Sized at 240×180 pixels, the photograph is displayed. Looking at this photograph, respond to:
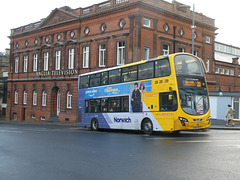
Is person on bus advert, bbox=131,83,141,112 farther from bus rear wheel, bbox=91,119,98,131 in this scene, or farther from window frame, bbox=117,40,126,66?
window frame, bbox=117,40,126,66

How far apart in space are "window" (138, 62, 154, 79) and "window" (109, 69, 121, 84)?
211cm

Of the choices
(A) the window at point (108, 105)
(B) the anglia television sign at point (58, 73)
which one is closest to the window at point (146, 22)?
(B) the anglia television sign at point (58, 73)

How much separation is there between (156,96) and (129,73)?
2902 millimetres

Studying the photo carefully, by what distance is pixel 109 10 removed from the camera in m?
32.2

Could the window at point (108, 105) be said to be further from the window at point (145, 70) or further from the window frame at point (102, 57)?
the window frame at point (102, 57)

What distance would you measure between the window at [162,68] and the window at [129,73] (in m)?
1.96

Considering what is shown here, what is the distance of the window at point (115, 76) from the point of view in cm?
2017

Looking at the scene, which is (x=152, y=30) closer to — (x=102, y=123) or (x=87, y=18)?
(x=87, y=18)

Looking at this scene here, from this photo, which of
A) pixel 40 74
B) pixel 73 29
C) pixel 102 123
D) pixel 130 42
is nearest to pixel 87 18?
pixel 73 29

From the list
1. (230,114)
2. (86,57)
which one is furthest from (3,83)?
(230,114)

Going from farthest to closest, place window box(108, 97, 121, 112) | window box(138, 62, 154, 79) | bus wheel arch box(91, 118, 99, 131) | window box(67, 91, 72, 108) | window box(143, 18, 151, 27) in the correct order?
window box(67, 91, 72, 108), window box(143, 18, 151, 27), bus wheel arch box(91, 118, 99, 131), window box(108, 97, 121, 112), window box(138, 62, 154, 79)

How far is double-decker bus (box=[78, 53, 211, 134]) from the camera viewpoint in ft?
52.2

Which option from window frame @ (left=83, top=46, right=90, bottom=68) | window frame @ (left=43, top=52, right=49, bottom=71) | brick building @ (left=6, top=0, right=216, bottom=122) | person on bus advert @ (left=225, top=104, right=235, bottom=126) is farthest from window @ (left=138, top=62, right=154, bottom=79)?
window frame @ (left=43, top=52, right=49, bottom=71)

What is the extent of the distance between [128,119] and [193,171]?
12.1 m
